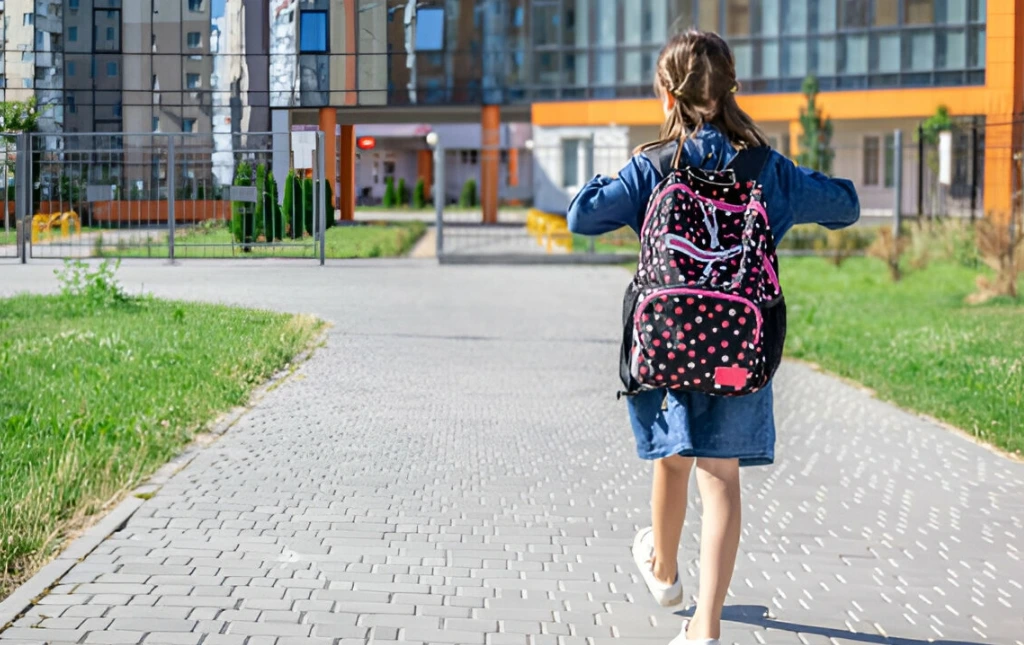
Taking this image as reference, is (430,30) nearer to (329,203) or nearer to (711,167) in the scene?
(329,203)

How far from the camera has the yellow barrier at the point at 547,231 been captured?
95.9 feet

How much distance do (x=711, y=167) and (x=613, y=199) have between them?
0.95 ft

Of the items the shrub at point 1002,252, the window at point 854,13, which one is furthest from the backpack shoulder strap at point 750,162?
the window at point 854,13

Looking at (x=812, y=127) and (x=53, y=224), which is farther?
(x=812, y=127)

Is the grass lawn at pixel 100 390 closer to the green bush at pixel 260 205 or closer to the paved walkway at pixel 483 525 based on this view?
the paved walkway at pixel 483 525

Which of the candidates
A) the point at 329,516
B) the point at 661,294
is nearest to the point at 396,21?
the point at 329,516

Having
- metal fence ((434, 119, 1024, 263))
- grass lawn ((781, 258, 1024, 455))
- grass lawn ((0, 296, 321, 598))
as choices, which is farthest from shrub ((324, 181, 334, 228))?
metal fence ((434, 119, 1024, 263))

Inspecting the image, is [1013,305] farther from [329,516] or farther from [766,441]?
[766,441]

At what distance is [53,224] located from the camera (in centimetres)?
645

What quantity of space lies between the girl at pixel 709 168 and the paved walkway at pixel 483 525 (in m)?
0.58

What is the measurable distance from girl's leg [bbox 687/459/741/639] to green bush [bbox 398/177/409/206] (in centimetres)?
411

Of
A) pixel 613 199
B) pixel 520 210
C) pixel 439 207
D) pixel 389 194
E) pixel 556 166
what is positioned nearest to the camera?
pixel 613 199

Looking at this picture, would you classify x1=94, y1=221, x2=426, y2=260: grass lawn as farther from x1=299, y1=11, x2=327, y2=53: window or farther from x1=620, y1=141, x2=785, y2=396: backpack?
x1=620, y1=141, x2=785, y2=396: backpack

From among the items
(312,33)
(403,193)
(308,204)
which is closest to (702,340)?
(308,204)
